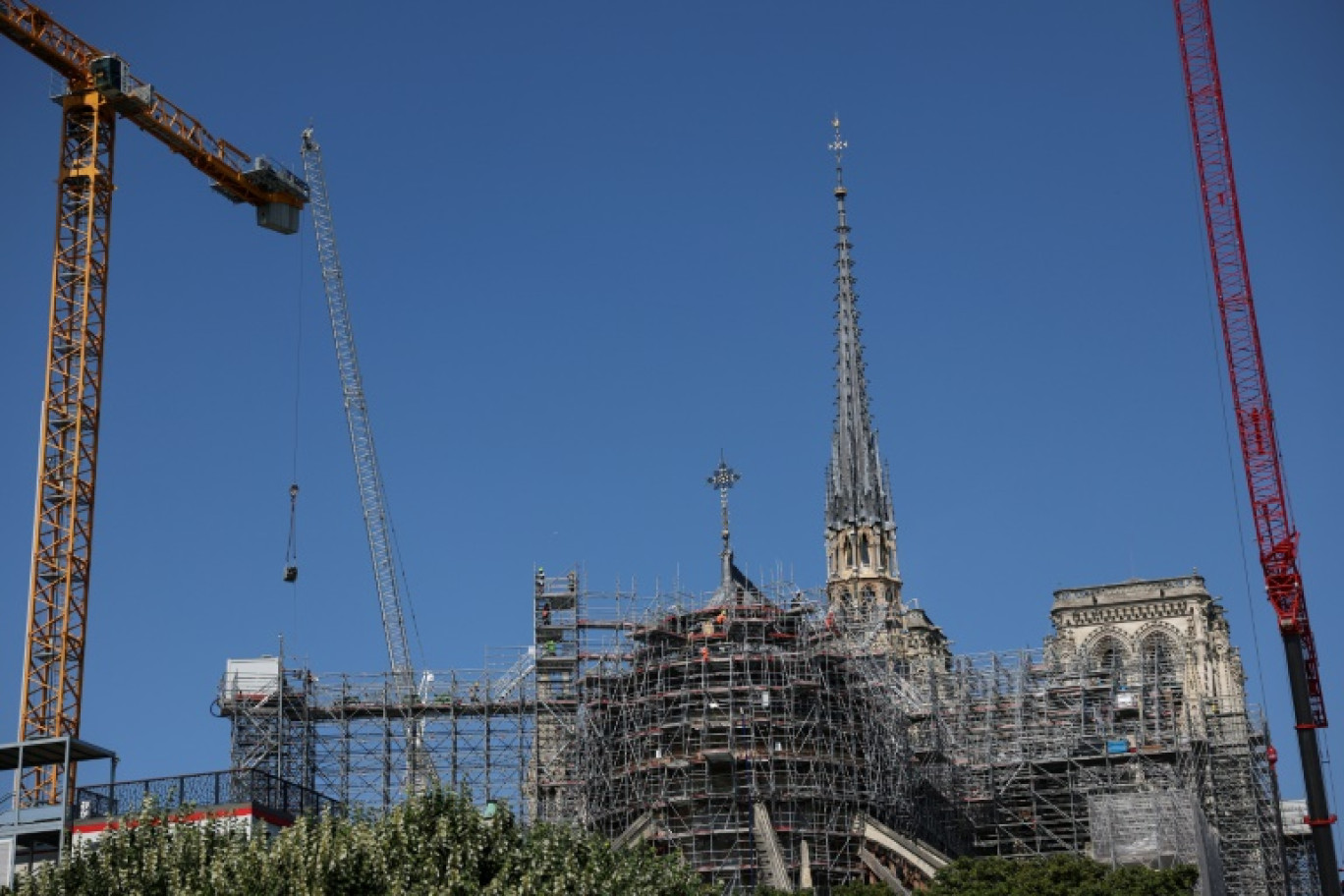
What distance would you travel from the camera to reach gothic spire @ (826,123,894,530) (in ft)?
593

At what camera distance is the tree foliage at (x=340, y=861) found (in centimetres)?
5459

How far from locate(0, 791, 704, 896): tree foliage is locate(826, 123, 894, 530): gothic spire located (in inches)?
4736

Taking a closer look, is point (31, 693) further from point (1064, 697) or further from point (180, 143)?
point (1064, 697)

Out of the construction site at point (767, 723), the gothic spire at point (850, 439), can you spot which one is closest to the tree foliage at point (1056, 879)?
the construction site at point (767, 723)

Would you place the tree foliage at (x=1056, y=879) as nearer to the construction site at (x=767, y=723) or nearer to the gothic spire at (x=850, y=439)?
the construction site at (x=767, y=723)

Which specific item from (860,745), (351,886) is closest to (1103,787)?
(860,745)

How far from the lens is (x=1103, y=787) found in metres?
129

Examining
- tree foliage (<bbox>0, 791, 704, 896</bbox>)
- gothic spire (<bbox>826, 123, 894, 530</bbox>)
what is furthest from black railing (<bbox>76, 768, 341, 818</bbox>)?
gothic spire (<bbox>826, 123, 894, 530</bbox>)

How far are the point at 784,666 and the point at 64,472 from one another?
39031 mm

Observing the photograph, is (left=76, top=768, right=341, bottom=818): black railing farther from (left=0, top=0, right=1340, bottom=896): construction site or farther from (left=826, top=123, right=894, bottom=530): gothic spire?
(left=826, top=123, right=894, bottom=530): gothic spire

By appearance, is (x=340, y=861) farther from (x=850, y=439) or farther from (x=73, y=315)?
(x=850, y=439)

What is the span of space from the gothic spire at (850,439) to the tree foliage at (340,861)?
395 ft

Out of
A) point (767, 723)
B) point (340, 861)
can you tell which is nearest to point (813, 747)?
point (767, 723)

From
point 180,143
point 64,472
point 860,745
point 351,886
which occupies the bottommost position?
point 351,886
